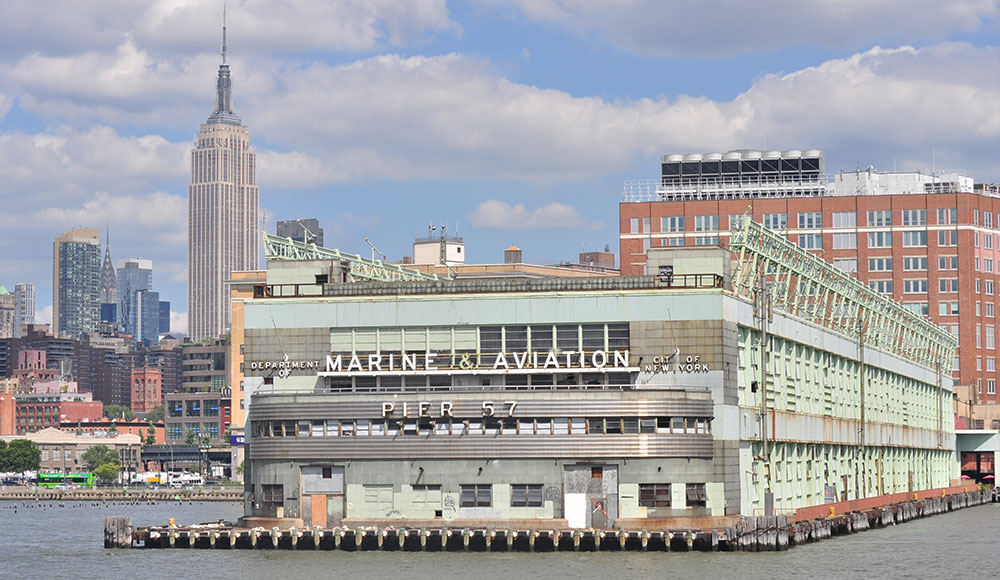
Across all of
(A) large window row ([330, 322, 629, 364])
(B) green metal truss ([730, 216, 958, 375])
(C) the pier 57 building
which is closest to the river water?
(C) the pier 57 building

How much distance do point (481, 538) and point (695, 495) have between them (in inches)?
593

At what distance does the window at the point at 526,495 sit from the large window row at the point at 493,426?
358cm

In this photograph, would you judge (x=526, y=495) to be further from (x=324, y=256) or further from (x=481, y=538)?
(x=324, y=256)

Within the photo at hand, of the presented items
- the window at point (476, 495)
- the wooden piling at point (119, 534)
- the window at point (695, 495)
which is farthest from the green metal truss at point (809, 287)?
the wooden piling at point (119, 534)

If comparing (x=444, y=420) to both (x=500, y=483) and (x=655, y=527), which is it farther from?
(x=655, y=527)

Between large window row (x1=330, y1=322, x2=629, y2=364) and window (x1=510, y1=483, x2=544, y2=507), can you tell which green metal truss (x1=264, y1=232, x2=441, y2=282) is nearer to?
large window row (x1=330, y1=322, x2=629, y2=364)

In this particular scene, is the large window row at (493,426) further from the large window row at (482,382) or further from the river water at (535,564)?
the river water at (535,564)

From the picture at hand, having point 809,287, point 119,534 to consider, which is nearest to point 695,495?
point 809,287

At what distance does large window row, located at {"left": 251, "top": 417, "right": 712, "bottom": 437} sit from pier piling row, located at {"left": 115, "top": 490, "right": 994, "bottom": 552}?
6628 mm

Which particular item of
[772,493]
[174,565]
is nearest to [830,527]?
[772,493]

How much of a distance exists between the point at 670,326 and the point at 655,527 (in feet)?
47.6

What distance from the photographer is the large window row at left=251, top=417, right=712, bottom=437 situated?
110 m

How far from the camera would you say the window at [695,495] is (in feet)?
366

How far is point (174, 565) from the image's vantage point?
340 feet
